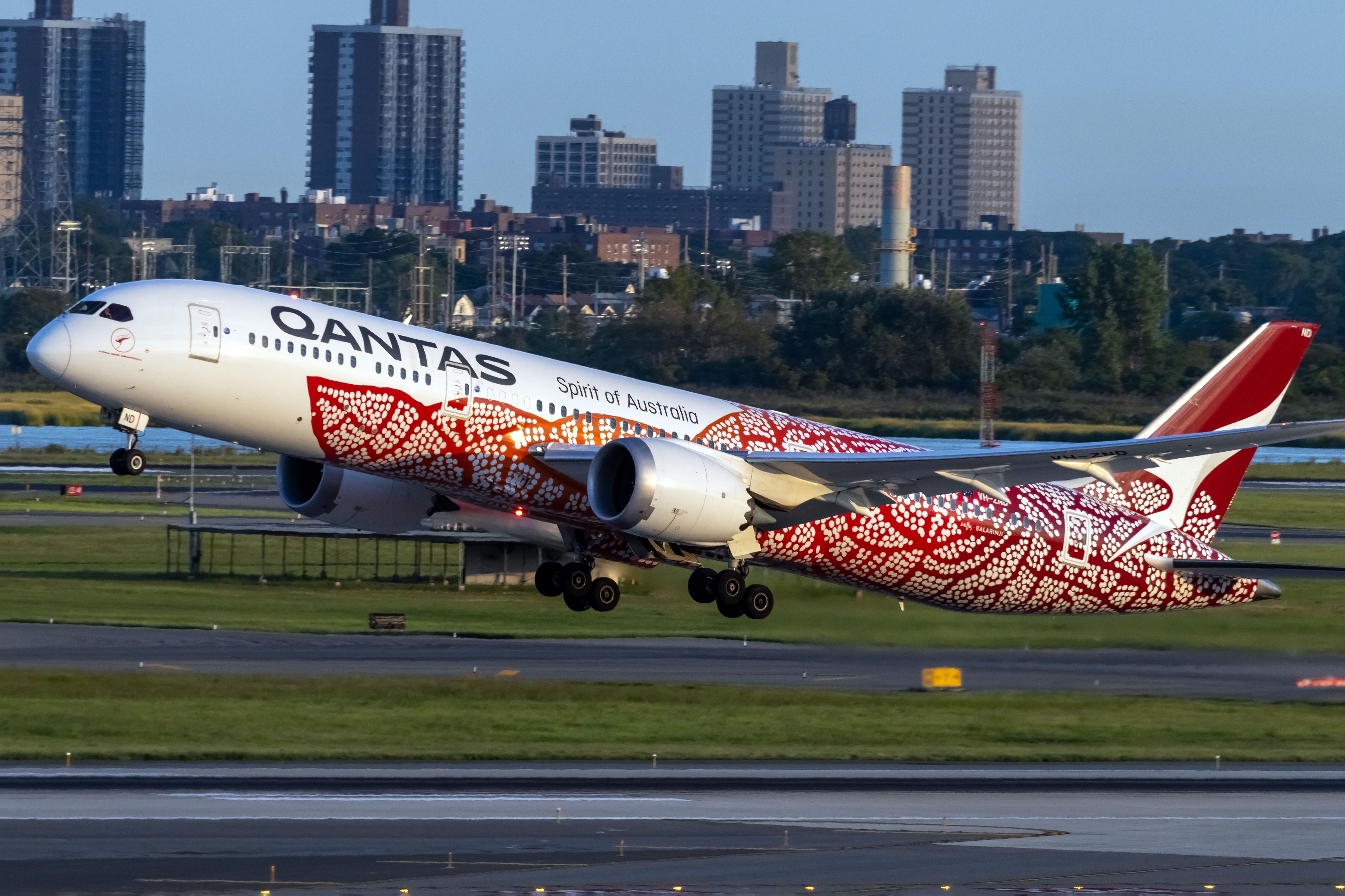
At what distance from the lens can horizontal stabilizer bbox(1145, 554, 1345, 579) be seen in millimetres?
41094

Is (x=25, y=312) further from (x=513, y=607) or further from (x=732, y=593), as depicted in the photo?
(x=732, y=593)

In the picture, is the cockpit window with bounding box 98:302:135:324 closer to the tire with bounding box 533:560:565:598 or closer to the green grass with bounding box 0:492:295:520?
the tire with bounding box 533:560:565:598

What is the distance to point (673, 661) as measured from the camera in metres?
54.1

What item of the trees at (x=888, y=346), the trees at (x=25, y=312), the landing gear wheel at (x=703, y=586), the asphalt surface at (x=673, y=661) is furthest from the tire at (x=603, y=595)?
the trees at (x=888, y=346)

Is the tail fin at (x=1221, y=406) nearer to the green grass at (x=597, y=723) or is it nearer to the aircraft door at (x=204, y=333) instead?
the green grass at (x=597, y=723)

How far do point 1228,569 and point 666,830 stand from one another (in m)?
17.8

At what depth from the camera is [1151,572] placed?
43.2m

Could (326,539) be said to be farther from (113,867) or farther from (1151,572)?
(113,867)

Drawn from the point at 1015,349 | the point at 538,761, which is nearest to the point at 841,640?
the point at 538,761

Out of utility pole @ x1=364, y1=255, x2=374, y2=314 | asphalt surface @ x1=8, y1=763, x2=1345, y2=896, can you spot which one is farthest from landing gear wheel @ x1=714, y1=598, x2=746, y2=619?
utility pole @ x1=364, y1=255, x2=374, y2=314

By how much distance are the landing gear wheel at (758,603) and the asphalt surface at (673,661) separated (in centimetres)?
1202

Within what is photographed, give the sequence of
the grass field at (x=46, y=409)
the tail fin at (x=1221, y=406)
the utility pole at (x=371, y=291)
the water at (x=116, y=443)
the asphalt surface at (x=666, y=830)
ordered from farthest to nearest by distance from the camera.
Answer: the utility pole at (x=371, y=291) → the water at (x=116, y=443) → the grass field at (x=46, y=409) → the tail fin at (x=1221, y=406) → the asphalt surface at (x=666, y=830)

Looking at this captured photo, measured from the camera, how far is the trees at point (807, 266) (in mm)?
160000

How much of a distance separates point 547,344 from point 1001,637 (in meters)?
73.7
